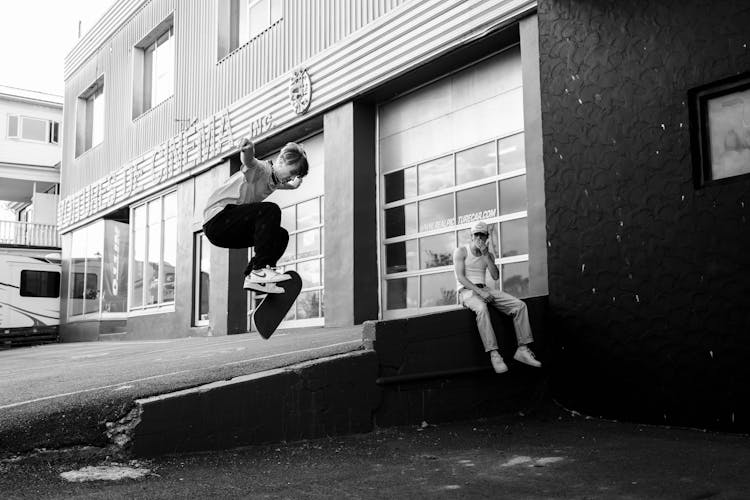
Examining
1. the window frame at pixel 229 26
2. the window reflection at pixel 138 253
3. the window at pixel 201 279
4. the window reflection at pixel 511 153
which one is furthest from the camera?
the window reflection at pixel 138 253

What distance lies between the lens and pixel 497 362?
7.13m

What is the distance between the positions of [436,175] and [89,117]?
16.6 metres

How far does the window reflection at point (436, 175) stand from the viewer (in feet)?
35.1

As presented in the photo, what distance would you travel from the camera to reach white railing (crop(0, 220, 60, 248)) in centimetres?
2797

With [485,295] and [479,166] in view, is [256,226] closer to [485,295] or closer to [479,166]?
[485,295]

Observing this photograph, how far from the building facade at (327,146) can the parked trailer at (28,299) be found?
356 cm

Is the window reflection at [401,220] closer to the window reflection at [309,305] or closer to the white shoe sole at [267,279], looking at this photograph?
the window reflection at [309,305]

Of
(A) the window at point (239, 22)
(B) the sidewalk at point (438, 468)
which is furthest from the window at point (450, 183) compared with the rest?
(A) the window at point (239, 22)

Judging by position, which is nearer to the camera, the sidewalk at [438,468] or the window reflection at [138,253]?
the sidewalk at [438,468]

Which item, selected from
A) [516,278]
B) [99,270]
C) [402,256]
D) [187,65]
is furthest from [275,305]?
[99,270]

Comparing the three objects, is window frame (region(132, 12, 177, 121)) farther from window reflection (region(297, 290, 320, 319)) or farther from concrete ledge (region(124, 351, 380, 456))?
concrete ledge (region(124, 351, 380, 456))

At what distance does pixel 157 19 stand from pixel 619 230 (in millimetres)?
15175

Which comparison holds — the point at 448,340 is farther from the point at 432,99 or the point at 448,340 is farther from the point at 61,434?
the point at 432,99

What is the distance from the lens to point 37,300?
77.6ft
